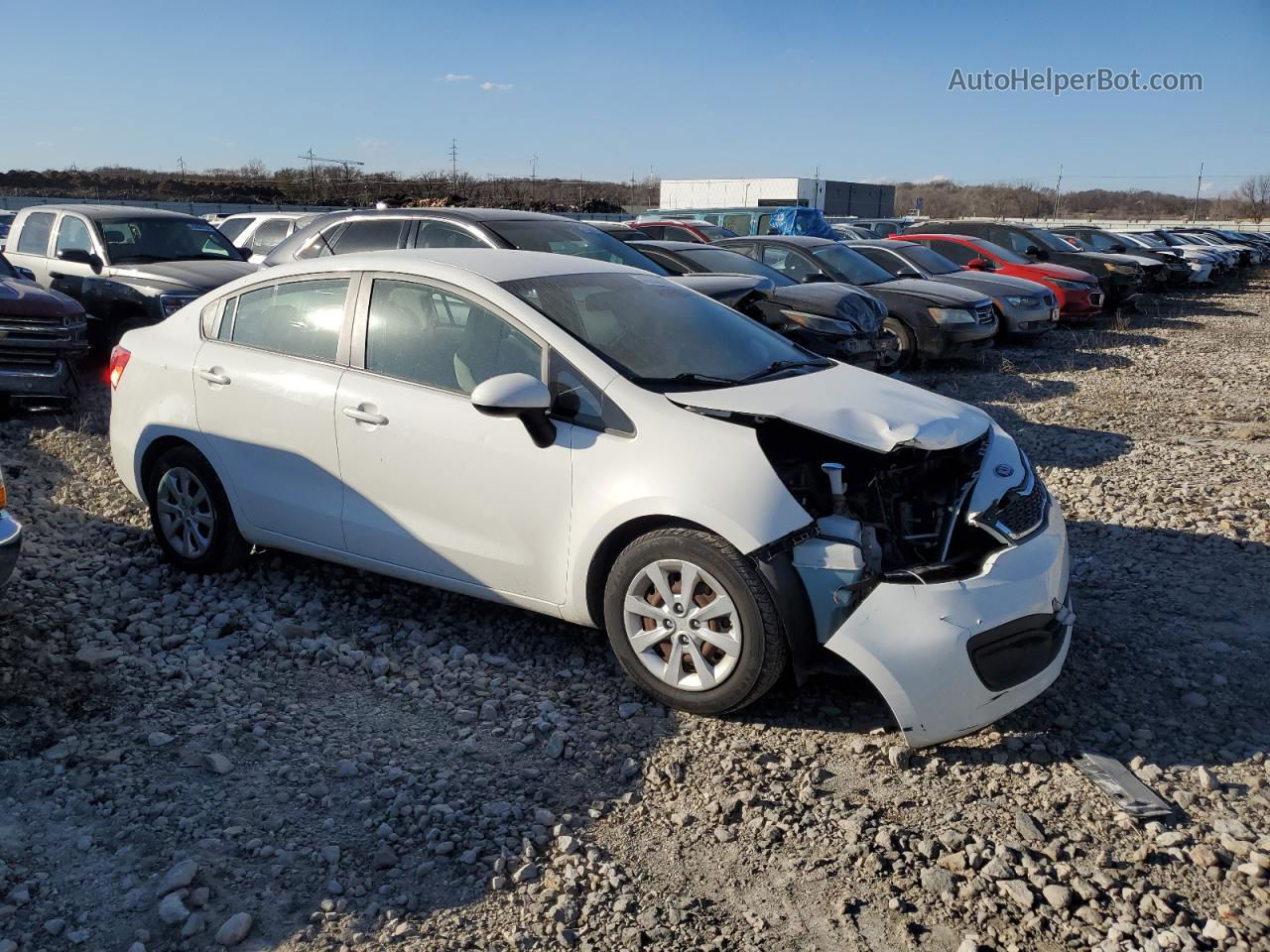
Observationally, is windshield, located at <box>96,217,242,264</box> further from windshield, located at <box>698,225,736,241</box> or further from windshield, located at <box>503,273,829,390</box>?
windshield, located at <box>698,225,736,241</box>

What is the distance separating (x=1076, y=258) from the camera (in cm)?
1994

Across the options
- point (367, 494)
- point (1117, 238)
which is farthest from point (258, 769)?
point (1117, 238)

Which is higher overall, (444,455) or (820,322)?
(820,322)

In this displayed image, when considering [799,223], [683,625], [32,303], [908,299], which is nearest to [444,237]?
[32,303]

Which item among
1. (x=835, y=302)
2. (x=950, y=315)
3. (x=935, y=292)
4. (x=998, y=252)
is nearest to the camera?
(x=835, y=302)

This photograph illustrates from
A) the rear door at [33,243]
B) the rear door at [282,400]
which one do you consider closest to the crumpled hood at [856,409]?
the rear door at [282,400]

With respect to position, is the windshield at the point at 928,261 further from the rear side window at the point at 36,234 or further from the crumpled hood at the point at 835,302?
the rear side window at the point at 36,234

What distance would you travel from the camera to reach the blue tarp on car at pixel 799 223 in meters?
22.4

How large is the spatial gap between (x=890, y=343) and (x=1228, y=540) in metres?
4.87

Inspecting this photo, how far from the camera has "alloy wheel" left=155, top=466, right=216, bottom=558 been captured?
17.6ft

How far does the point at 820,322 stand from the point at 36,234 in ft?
27.9

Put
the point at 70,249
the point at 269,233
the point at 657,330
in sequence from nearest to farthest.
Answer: the point at 657,330
the point at 70,249
the point at 269,233

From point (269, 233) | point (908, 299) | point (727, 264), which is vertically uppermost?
point (269, 233)

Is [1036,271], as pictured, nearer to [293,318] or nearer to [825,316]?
[825,316]
